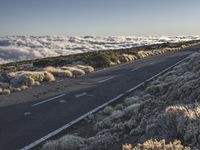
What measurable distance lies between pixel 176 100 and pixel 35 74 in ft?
51.8

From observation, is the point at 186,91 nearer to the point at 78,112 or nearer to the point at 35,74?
the point at 78,112

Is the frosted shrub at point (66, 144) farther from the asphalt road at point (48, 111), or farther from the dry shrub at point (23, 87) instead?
the dry shrub at point (23, 87)

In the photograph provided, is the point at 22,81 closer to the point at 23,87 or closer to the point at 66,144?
the point at 23,87

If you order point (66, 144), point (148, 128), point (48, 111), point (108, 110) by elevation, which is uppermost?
point (148, 128)

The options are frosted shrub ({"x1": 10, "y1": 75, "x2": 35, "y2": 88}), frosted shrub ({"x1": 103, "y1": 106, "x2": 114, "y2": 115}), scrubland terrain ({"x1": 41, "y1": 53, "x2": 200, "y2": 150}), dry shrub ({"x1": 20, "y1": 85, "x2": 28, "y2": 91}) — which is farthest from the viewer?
frosted shrub ({"x1": 10, "y1": 75, "x2": 35, "y2": 88})

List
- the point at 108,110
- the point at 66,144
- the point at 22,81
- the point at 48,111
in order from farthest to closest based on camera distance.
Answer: the point at 22,81 < the point at 48,111 < the point at 108,110 < the point at 66,144

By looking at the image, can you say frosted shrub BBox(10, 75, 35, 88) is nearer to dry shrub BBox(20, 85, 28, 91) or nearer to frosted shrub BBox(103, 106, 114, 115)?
dry shrub BBox(20, 85, 28, 91)

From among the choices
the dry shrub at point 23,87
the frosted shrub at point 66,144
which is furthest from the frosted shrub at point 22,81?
the frosted shrub at point 66,144

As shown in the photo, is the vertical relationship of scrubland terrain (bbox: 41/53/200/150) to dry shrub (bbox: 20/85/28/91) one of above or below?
above

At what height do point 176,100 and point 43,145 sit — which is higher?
point 176,100

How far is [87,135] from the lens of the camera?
37.0ft

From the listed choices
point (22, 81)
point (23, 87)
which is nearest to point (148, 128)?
point (23, 87)

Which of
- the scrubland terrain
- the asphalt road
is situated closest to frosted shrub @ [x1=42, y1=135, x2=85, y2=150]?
the scrubland terrain

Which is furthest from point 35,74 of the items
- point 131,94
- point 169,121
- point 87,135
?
point 169,121
